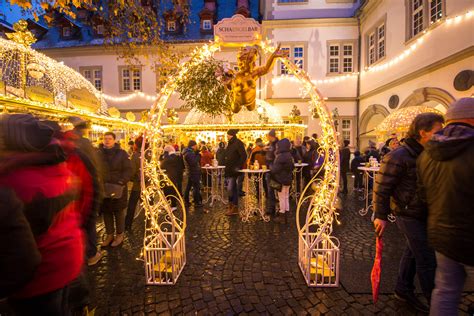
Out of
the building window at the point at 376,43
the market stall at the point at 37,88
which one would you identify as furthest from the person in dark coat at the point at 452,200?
the building window at the point at 376,43

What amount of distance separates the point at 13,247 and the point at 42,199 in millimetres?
289

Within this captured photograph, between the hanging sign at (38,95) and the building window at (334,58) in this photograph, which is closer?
the hanging sign at (38,95)

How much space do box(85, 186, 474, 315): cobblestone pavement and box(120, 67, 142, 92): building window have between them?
1758cm

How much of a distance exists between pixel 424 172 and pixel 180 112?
1874 cm

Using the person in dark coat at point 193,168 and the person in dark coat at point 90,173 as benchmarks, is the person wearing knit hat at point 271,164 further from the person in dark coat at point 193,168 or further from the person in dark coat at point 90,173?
the person in dark coat at point 90,173

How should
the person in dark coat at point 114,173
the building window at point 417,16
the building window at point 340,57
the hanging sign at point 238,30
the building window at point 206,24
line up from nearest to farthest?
the hanging sign at point 238,30 < the person in dark coat at point 114,173 < the building window at point 417,16 < the building window at point 340,57 < the building window at point 206,24

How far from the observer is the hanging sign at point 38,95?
6.05 m

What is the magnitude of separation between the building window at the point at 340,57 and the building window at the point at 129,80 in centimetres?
1400

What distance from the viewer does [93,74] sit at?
20.0 metres

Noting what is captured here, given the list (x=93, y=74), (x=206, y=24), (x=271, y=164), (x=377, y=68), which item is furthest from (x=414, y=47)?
(x=93, y=74)

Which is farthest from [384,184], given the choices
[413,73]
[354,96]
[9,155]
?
[354,96]

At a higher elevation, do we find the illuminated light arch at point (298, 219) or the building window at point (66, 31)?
the building window at point (66, 31)

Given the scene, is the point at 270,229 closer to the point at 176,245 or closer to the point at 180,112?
the point at 176,245

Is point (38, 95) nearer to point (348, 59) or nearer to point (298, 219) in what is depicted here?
point (298, 219)
